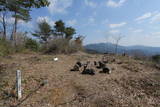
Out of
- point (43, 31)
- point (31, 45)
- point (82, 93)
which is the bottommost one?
point (82, 93)

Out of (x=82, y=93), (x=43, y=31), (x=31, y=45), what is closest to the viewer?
(x=82, y=93)

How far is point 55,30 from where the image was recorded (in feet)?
66.5

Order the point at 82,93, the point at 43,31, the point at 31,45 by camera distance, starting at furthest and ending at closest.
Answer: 1. the point at 43,31
2. the point at 31,45
3. the point at 82,93

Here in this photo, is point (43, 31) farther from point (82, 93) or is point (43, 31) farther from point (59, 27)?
point (82, 93)

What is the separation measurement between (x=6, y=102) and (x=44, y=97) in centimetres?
80

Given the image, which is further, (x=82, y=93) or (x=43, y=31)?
(x=43, y=31)

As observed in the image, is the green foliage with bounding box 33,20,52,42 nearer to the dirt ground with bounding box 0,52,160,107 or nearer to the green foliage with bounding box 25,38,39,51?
the green foliage with bounding box 25,38,39,51

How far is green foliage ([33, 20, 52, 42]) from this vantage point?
18906 millimetres

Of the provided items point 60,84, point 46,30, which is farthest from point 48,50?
point 60,84

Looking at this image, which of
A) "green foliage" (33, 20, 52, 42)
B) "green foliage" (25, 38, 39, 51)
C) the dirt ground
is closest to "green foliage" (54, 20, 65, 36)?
"green foliage" (33, 20, 52, 42)

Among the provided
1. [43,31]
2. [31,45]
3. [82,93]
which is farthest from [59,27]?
[82,93]

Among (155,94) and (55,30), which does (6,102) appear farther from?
(55,30)

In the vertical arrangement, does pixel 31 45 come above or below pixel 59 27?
below

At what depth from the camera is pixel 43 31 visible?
19.1m
